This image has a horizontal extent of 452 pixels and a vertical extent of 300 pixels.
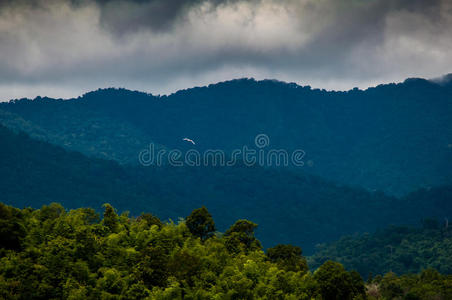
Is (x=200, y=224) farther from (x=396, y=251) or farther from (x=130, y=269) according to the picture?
(x=396, y=251)

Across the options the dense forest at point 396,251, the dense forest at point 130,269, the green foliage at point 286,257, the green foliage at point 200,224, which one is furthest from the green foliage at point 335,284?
the dense forest at point 396,251

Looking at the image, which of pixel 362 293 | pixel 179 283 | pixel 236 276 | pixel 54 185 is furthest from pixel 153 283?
pixel 54 185

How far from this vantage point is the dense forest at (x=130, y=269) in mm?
27406

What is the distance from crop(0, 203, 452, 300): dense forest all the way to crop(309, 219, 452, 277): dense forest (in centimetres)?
9206

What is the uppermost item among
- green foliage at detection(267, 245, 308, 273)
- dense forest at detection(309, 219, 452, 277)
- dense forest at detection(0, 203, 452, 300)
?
dense forest at detection(0, 203, 452, 300)

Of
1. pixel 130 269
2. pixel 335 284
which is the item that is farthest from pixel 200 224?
pixel 335 284

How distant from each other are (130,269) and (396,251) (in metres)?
125

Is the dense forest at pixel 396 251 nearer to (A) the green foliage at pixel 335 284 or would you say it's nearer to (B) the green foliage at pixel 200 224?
(B) the green foliage at pixel 200 224

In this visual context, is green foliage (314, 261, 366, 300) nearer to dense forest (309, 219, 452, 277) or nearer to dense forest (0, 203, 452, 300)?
dense forest (0, 203, 452, 300)

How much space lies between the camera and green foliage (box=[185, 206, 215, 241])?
40625 millimetres

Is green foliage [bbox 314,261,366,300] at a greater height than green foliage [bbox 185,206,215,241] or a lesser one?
lesser

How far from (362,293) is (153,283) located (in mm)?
9766

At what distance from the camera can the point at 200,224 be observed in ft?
134

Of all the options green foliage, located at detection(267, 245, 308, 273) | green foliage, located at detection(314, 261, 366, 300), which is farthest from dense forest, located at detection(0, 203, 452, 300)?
green foliage, located at detection(267, 245, 308, 273)
